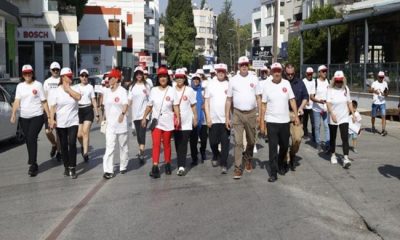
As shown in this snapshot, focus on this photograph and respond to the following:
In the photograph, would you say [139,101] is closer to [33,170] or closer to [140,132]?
[140,132]

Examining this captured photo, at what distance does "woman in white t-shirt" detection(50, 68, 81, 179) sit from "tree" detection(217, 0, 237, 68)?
133255 mm

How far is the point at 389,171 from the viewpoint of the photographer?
32.2 feet

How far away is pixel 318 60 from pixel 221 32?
105m

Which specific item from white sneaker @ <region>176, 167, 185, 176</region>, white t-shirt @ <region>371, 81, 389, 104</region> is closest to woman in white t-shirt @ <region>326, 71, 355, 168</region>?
white sneaker @ <region>176, 167, 185, 176</region>

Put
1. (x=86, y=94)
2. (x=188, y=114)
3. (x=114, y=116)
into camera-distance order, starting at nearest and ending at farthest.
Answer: (x=114, y=116) < (x=188, y=114) < (x=86, y=94)

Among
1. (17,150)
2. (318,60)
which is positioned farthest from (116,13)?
(17,150)

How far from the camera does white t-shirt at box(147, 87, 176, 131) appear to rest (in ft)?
30.8

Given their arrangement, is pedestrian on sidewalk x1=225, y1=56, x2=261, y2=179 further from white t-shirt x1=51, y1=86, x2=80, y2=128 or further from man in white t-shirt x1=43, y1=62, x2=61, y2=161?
man in white t-shirt x1=43, y1=62, x2=61, y2=161

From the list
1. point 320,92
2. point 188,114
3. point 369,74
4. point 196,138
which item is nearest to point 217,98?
point 188,114

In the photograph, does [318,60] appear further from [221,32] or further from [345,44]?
[221,32]

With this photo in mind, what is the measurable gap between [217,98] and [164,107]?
1.15 metres

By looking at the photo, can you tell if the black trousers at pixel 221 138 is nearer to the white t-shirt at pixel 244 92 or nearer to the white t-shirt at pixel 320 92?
the white t-shirt at pixel 244 92

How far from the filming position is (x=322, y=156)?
11664 mm

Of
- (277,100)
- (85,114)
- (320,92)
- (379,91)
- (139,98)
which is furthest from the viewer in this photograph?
(379,91)
